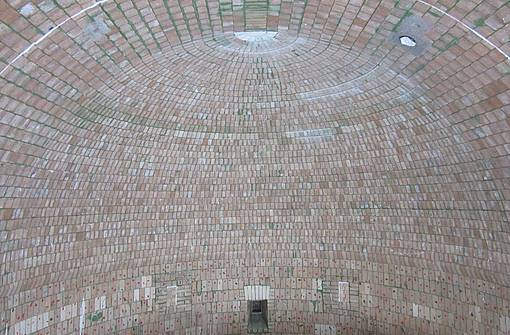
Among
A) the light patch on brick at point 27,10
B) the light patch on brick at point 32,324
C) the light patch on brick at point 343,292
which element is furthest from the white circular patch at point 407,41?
the light patch on brick at point 32,324

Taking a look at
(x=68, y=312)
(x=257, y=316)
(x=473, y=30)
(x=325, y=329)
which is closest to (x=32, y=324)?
(x=68, y=312)

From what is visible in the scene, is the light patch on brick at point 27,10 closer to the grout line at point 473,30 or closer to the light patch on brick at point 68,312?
the grout line at point 473,30

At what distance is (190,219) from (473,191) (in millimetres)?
4726

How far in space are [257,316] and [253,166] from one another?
309 cm

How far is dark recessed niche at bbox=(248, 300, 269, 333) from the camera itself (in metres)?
8.83

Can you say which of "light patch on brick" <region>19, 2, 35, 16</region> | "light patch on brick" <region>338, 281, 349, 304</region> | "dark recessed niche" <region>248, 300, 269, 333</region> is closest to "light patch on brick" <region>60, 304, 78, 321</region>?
"dark recessed niche" <region>248, 300, 269, 333</region>

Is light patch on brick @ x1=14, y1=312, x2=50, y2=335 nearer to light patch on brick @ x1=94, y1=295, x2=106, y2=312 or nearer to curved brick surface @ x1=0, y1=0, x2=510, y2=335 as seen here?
curved brick surface @ x1=0, y1=0, x2=510, y2=335

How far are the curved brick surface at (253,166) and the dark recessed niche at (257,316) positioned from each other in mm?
167

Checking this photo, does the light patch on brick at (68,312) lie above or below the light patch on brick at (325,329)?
above

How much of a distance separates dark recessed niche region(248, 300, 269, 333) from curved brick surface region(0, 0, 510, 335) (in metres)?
0.17

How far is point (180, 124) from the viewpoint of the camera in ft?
23.4

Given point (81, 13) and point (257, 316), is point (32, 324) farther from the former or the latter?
point (81, 13)

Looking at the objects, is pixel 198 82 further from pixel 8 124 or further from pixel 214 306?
pixel 214 306

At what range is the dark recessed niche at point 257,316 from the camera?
883cm
